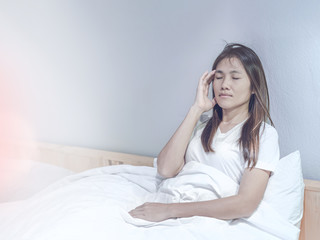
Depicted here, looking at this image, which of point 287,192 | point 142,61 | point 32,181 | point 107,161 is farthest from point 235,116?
point 32,181

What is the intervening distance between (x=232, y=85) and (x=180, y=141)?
0.27 meters

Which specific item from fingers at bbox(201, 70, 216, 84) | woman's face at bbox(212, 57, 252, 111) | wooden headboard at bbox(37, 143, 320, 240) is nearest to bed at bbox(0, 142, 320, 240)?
wooden headboard at bbox(37, 143, 320, 240)

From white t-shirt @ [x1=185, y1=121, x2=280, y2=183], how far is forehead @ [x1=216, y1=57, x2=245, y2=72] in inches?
7.5

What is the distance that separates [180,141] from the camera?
1272 mm

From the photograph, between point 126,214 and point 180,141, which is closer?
point 126,214

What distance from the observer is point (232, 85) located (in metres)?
1.21

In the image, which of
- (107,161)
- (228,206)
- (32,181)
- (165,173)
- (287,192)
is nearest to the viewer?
(228,206)

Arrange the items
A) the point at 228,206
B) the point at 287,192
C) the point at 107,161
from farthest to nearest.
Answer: the point at 107,161
the point at 287,192
the point at 228,206

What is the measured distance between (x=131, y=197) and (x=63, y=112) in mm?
935

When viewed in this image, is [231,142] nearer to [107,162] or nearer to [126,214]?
[126,214]

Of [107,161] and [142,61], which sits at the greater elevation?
[142,61]

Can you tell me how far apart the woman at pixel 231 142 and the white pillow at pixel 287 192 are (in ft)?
0.26

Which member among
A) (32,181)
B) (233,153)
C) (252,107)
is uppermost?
(252,107)

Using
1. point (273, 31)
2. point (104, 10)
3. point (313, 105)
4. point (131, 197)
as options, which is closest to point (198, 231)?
point (131, 197)
